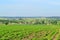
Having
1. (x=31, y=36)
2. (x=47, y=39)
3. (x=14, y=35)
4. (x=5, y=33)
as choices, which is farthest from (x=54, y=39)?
(x=5, y=33)

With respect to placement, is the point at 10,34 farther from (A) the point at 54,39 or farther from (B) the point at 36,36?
(A) the point at 54,39

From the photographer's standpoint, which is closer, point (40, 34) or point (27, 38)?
point (27, 38)

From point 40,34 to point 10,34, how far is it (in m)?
→ 4.66

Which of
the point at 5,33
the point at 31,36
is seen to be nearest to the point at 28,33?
the point at 31,36

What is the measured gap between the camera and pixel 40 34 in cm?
3141

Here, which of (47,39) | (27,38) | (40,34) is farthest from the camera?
(40,34)

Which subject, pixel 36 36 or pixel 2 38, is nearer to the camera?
pixel 2 38

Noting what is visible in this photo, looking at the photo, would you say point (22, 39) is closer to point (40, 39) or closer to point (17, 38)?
point (17, 38)

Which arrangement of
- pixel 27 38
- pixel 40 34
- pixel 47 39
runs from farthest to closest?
pixel 40 34, pixel 27 38, pixel 47 39

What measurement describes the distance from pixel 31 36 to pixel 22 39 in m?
1.83

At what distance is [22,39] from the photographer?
2888cm

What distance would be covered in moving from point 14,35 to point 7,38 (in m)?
1.99

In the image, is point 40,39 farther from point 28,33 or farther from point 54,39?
point 28,33

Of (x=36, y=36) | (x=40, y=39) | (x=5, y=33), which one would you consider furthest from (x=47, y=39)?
(x=5, y=33)
